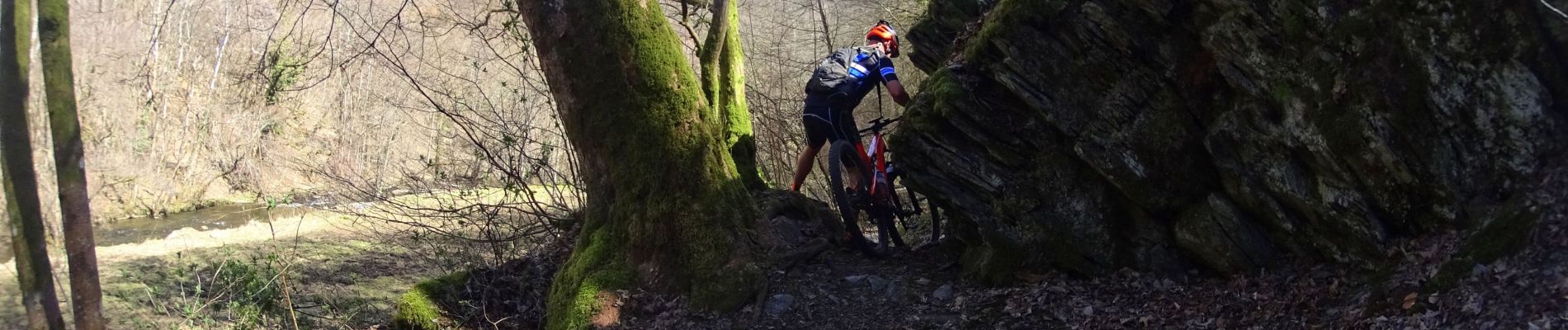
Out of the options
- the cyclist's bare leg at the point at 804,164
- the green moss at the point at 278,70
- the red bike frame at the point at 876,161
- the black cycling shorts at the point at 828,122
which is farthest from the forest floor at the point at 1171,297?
the green moss at the point at 278,70

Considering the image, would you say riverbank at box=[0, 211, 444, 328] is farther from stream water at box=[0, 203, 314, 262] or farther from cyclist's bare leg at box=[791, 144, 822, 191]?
cyclist's bare leg at box=[791, 144, 822, 191]

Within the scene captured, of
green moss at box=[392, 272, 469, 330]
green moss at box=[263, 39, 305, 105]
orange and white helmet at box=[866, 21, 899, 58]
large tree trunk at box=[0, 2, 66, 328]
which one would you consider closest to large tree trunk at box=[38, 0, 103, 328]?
large tree trunk at box=[0, 2, 66, 328]

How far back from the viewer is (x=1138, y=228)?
205 inches

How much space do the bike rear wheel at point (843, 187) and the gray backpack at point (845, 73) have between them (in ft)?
1.22

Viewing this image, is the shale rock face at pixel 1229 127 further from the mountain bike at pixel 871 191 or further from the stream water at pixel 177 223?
the stream water at pixel 177 223

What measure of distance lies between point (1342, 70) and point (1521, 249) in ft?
3.66

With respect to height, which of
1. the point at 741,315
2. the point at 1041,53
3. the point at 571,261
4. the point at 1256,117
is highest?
the point at 1041,53

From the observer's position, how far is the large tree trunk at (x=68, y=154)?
6199 mm

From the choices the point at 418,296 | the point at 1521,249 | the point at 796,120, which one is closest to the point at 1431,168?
the point at 1521,249

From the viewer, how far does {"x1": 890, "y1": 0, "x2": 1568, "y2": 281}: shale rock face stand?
4.18 m

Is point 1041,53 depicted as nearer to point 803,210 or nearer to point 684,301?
point 803,210

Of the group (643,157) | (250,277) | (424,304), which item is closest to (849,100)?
(643,157)

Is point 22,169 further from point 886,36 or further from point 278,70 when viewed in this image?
point 886,36

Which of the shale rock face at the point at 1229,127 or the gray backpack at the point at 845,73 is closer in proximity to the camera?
the shale rock face at the point at 1229,127
